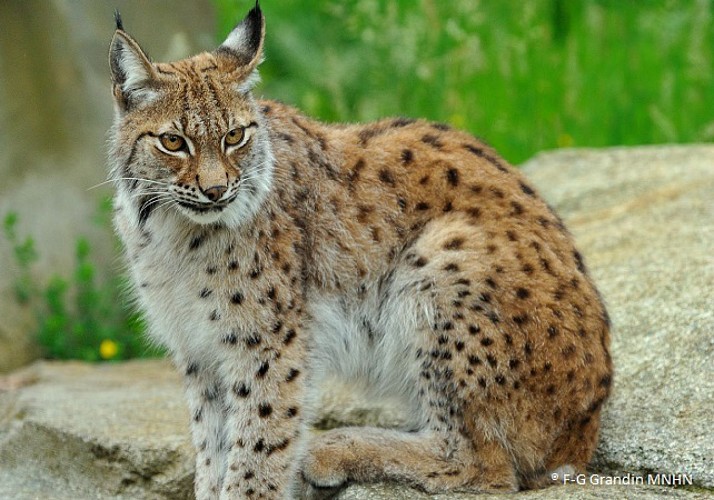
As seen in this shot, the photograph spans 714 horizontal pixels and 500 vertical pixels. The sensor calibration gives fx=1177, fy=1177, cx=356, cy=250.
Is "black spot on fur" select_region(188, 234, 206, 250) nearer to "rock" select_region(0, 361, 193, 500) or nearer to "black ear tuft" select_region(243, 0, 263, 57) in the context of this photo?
"black ear tuft" select_region(243, 0, 263, 57)

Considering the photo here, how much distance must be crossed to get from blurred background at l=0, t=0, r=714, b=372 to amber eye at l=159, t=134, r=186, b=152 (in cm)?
358

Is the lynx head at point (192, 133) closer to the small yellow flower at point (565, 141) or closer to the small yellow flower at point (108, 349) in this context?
the small yellow flower at point (108, 349)

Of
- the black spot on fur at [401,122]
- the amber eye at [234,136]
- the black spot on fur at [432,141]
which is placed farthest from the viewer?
the black spot on fur at [401,122]

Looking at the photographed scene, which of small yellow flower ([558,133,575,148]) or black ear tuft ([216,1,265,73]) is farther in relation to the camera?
small yellow flower ([558,133,575,148])

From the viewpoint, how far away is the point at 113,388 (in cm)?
691

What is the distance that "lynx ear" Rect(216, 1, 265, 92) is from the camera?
486 cm

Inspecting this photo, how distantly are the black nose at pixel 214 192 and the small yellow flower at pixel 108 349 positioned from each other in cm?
397

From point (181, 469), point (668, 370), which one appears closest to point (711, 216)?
point (668, 370)

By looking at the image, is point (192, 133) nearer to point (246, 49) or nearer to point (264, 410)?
point (246, 49)

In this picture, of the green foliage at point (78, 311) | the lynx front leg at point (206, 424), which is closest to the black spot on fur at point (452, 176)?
the lynx front leg at point (206, 424)

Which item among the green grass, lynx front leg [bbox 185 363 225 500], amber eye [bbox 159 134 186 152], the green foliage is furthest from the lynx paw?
the green grass

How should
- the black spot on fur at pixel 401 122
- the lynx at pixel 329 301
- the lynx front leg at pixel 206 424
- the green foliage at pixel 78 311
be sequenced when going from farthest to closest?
the green foliage at pixel 78 311 < the black spot on fur at pixel 401 122 < the lynx front leg at pixel 206 424 < the lynx at pixel 329 301

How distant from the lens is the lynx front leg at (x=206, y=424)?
17.0 feet

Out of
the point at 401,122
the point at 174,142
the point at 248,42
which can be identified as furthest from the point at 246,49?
the point at 401,122
